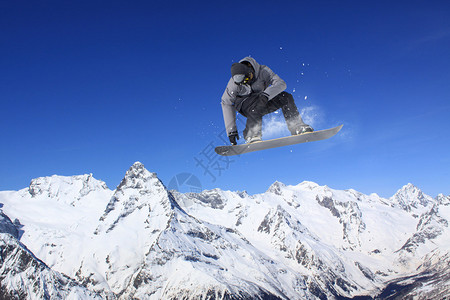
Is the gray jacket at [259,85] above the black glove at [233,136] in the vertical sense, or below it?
above

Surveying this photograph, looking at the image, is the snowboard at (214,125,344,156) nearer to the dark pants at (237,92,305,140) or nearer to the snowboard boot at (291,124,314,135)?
the snowboard boot at (291,124,314,135)

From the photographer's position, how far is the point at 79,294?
166500mm

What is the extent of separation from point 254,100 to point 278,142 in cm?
159

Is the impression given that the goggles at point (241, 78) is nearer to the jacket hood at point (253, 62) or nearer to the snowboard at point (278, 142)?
the jacket hood at point (253, 62)

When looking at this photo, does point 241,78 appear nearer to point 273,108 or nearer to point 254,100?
point 254,100

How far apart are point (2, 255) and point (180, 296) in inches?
4005

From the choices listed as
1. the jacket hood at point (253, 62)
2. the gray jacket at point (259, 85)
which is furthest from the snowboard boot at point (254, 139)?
the jacket hood at point (253, 62)

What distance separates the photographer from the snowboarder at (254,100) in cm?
912

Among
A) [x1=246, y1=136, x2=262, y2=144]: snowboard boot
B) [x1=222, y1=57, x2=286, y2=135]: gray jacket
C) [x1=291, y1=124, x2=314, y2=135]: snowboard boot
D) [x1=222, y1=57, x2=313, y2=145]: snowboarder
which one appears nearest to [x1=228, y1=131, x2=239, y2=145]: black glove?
[x1=222, y1=57, x2=313, y2=145]: snowboarder

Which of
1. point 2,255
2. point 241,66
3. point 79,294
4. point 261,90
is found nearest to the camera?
point 241,66

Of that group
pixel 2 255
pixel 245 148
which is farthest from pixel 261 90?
pixel 2 255

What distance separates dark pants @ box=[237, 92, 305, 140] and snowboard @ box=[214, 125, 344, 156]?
34cm

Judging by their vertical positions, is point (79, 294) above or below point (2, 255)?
below

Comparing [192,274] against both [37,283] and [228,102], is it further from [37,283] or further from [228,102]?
[228,102]
